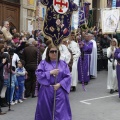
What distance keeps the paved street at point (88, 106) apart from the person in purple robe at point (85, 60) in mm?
902

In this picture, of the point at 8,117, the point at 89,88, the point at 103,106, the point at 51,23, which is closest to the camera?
the point at 51,23

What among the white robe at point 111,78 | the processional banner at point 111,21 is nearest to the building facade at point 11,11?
the processional banner at point 111,21

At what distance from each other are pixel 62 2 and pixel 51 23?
45cm

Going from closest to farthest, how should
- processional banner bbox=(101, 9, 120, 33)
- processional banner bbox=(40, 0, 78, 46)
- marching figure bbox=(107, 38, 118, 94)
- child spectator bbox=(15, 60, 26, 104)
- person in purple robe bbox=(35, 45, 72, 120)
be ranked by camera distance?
person in purple robe bbox=(35, 45, 72, 120) < processional banner bbox=(40, 0, 78, 46) < child spectator bbox=(15, 60, 26, 104) < marching figure bbox=(107, 38, 118, 94) < processional banner bbox=(101, 9, 120, 33)

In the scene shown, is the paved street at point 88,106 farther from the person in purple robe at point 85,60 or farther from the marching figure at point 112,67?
the person in purple robe at point 85,60

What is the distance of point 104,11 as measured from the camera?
39.0ft

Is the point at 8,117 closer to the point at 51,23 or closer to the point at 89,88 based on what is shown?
the point at 51,23

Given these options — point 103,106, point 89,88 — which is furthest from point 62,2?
point 89,88

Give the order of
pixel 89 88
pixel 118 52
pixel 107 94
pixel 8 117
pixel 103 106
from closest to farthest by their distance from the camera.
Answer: pixel 8 117 < pixel 103 106 < pixel 118 52 < pixel 107 94 < pixel 89 88

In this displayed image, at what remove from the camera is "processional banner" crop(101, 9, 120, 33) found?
37.6 ft

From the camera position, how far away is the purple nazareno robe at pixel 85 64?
12.3 meters

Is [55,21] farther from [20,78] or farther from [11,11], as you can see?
[11,11]

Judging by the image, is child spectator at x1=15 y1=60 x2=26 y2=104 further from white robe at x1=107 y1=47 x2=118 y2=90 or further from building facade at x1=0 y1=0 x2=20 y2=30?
building facade at x1=0 y1=0 x2=20 y2=30

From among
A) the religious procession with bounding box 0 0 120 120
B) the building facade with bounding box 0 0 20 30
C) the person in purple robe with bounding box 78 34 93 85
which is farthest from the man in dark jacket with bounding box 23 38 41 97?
the building facade with bounding box 0 0 20 30
